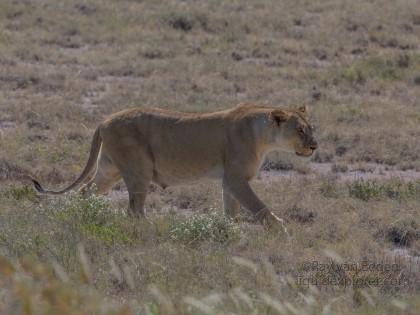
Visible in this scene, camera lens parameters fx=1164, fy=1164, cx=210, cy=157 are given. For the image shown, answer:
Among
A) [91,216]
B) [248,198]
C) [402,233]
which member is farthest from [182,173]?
[402,233]

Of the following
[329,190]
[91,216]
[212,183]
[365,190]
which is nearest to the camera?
[91,216]

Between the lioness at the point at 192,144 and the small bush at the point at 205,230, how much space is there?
0.94 metres

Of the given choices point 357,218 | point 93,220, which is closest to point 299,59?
point 357,218

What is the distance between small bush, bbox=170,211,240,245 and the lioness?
3.08 feet

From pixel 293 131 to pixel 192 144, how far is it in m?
0.86

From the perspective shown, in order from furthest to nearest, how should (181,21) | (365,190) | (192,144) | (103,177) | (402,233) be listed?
(181,21) < (365,190) < (103,177) < (192,144) < (402,233)

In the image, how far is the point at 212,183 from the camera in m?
11.5

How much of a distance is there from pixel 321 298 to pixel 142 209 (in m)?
3.10

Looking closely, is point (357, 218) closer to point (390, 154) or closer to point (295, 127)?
point (295, 127)

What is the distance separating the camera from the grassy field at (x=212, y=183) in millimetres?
6676

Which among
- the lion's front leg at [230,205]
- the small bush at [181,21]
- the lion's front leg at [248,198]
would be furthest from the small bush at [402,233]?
the small bush at [181,21]

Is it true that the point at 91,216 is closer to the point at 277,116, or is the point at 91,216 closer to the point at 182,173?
the point at 182,173

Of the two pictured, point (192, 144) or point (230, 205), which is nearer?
point (230, 205)

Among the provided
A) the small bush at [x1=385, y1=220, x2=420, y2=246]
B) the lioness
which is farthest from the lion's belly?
the small bush at [x1=385, y1=220, x2=420, y2=246]
